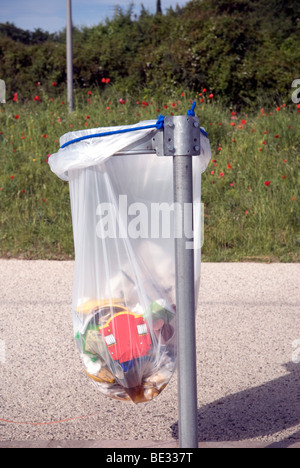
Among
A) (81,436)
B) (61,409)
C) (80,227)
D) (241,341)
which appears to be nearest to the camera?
(80,227)

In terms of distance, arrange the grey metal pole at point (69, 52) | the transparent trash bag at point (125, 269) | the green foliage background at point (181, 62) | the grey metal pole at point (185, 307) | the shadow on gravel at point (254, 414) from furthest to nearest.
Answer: the green foliage background at point (181, 62) < the grey metal pole at point (69, 52) < the shadow on gravel at point (254, 414) < the transparent trash bag at point (125, 269) < the grey metal pole at point (185, 307)

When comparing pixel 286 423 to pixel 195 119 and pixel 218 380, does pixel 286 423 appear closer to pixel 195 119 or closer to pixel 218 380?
pixel 218 380

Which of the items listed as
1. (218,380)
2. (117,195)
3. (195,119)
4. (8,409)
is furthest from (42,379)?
(195,119)

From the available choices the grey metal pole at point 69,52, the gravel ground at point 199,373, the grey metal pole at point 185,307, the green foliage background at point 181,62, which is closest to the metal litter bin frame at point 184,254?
the grey metal pole at point 185,307

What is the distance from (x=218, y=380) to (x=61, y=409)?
2.73 ft

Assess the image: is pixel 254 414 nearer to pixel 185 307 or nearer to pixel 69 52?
pixel 185 307

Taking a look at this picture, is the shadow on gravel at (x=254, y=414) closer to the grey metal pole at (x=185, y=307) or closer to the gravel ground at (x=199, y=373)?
the gravel ground at (x=199, y=373)

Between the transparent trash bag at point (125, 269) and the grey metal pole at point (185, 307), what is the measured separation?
0.31 metres

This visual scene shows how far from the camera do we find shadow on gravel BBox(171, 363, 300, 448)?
243cm

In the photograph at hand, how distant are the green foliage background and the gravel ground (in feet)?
20.0

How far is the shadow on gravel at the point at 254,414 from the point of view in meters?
2.43

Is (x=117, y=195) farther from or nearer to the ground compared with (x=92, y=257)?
Answer: farther from the ground

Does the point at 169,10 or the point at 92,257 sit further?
the point at 169,10

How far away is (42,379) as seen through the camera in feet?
9.89
